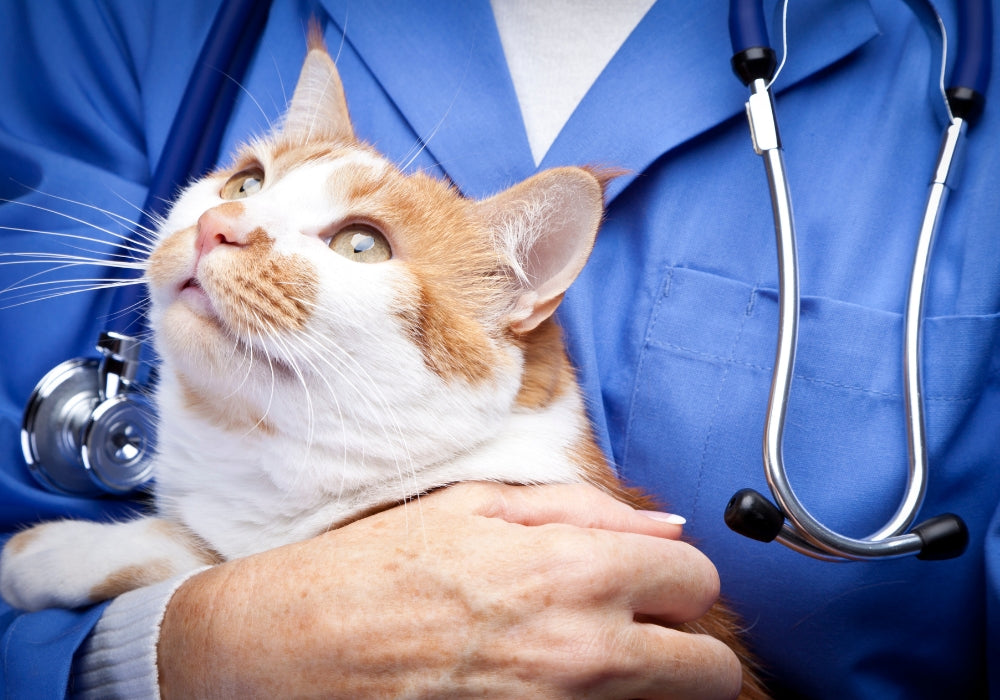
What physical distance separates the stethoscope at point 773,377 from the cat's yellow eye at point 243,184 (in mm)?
118

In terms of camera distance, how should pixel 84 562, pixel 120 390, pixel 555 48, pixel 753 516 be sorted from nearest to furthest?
pixel 753 516
pixel 84 562
pixel 120 390
pixel 555 48

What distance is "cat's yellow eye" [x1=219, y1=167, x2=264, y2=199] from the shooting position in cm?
105

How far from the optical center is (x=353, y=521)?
946 millimetres

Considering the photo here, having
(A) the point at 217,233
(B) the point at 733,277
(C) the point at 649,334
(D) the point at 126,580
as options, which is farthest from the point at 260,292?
(B) the point at 733,277

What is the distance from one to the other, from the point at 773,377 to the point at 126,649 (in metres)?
0.82

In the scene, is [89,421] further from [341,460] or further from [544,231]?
[544,231]

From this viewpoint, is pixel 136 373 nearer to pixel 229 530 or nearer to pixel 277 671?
pixel 229 530

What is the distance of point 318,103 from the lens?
116 centimetres

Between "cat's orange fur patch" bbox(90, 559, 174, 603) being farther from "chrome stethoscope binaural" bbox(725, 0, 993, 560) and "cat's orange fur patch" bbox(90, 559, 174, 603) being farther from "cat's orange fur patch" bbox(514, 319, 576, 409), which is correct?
"chrome stethoscope binaural" bbox(725, 0, 993, 560)

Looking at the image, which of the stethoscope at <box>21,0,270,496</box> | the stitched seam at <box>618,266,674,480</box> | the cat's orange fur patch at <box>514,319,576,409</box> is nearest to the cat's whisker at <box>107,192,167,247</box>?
the stethoscope at <box>21,0,270,496</box>

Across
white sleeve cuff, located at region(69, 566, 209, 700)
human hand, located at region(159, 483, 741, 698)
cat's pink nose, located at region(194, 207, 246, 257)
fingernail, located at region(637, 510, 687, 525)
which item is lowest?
white sleeve cuff, located at region(69, 566, 209, 700)

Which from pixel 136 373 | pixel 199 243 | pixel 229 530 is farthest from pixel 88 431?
pixel 199 243

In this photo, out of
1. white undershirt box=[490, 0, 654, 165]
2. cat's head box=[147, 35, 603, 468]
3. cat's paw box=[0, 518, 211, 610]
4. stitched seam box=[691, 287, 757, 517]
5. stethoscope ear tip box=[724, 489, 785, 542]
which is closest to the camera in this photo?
stethoscope ear tip box=[724, 489, 785, 542]

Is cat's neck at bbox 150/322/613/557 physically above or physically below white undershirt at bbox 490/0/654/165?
below
